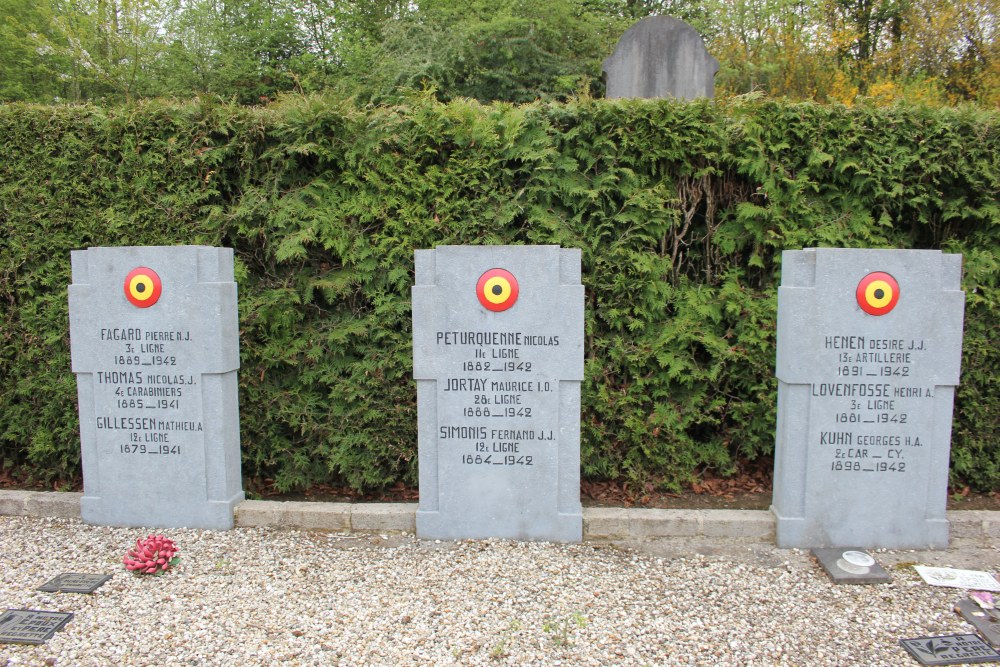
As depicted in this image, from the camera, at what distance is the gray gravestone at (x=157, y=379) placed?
404 cm

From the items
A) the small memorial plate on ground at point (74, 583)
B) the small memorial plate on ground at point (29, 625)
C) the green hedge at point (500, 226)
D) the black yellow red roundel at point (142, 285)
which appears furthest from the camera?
the green hedge at point (500, 226)

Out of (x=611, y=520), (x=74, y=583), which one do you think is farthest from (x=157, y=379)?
(x=611, y=520)

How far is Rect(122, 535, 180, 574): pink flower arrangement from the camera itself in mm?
3490

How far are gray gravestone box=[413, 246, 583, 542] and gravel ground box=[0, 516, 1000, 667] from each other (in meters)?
0.23

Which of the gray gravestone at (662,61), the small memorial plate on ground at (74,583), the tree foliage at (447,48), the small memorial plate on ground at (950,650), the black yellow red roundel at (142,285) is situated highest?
the tree foliage at (447,48)

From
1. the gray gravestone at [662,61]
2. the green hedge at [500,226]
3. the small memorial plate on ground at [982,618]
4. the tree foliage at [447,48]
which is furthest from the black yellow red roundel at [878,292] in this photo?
the tree foliage at [447,48]

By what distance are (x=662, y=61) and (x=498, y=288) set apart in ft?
11.0

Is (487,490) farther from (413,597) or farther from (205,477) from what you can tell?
(205,477)

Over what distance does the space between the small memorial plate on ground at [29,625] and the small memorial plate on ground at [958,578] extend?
173 inches

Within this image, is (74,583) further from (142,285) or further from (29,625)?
(142,285)

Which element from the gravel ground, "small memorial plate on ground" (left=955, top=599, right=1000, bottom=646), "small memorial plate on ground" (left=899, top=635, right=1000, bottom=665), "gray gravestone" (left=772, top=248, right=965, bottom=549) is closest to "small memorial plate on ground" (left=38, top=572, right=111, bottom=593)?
the gravel ground

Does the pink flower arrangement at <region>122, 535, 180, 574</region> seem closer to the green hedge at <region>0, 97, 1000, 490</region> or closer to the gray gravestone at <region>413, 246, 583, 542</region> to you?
the green hedge at <region>0, 97, 1000, 490</region>

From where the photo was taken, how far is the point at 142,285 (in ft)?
13.2

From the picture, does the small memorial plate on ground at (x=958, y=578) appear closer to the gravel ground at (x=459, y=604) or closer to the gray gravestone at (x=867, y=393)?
the gravel ground at (x=459, y=604)
